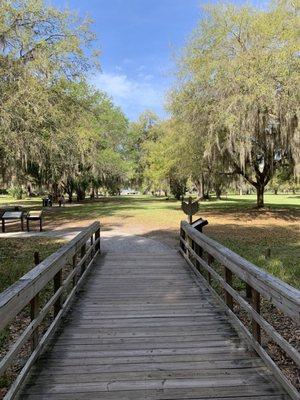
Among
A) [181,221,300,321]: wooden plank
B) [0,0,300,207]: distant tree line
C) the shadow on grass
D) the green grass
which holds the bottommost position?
the shadow on grass

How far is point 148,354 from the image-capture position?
380 centimetres

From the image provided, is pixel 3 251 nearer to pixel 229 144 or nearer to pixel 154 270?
pixel 154 270

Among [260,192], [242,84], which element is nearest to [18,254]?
[242,84]

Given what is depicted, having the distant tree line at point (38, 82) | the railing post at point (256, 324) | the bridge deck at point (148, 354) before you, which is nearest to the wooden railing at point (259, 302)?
the railing post at point (256, 324)

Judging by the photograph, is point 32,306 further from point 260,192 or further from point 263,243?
point 260,192

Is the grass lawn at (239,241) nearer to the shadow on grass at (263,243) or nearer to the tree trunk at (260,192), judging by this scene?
the shadow on grass at (263,243)

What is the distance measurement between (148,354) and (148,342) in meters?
0.32

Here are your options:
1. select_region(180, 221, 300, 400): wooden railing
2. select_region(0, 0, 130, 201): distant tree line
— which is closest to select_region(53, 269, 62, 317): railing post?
select_region(180, 221, 300, 400): wooden railing

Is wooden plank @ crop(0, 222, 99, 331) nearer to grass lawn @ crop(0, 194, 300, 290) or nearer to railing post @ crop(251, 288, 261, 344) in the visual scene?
railing post @ crop(251, 288, 261, 344)

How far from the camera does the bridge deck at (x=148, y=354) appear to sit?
3094 millimetres

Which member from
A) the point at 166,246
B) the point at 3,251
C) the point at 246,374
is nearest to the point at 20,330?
the point at 246,374

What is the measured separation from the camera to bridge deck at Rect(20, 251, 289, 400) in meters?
3.09

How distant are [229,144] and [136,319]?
569 inches

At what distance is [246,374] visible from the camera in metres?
3.35
